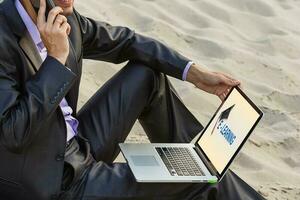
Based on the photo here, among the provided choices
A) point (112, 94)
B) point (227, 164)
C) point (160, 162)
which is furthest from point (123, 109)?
point (227, 164)

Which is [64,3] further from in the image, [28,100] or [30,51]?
[28,100]

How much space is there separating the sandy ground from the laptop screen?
1.53 ft

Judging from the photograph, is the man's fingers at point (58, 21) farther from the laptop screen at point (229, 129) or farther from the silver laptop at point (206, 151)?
the laptop screen at point (229, 129)

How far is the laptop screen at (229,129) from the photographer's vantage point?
6.93 feet

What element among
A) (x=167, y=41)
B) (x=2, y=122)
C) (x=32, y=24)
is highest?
(x=32, y=24)

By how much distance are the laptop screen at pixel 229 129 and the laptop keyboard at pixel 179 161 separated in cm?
6

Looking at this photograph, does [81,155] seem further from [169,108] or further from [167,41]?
[167,41]

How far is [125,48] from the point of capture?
98.7 inches

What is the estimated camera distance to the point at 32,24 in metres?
1.95

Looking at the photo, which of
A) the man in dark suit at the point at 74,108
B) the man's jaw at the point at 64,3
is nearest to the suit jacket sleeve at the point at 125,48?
the man in dark suit at the point at 74,108

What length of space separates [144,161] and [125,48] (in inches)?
20.7

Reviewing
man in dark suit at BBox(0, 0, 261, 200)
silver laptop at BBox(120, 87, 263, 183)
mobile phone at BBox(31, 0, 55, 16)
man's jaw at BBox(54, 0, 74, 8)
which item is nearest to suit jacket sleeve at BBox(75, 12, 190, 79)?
man in dark suit at BBox(0, 0, 261, 200)

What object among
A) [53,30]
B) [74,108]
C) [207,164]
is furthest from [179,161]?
[53,30]

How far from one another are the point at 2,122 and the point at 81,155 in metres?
0.39
